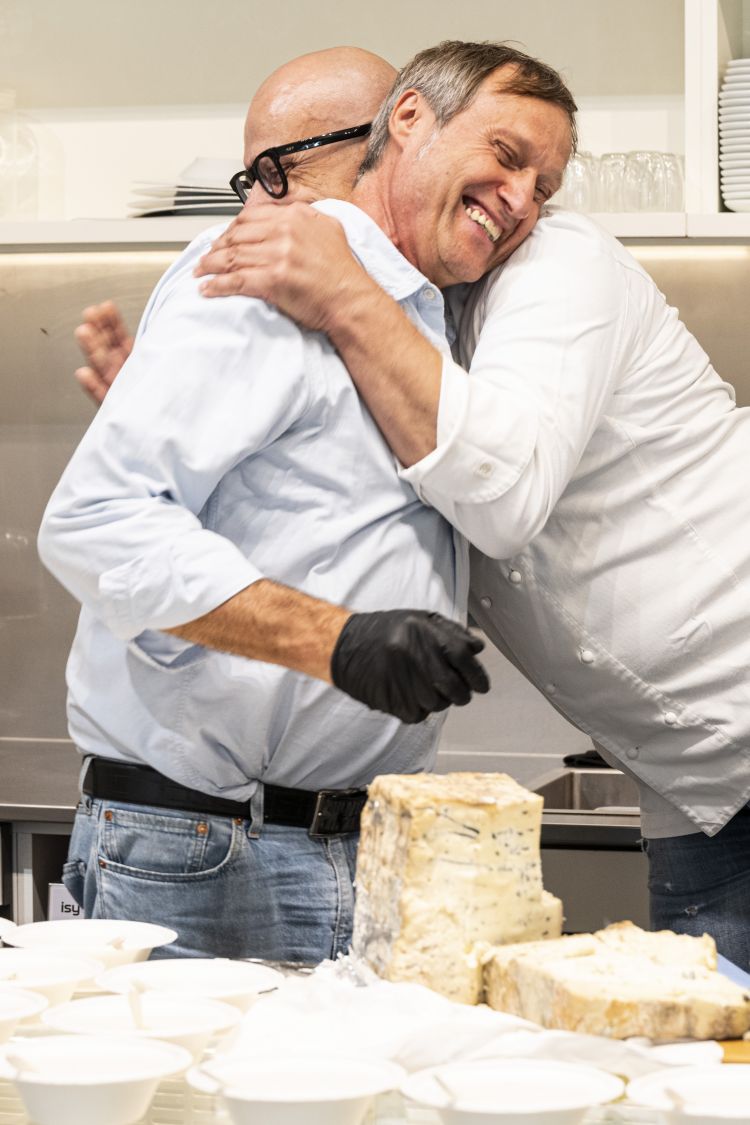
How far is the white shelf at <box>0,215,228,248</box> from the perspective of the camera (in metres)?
2.53

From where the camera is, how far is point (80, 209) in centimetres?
286

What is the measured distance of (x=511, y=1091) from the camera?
82 centimetres

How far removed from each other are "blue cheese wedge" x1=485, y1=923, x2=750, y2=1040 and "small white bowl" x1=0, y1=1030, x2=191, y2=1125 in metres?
0.26

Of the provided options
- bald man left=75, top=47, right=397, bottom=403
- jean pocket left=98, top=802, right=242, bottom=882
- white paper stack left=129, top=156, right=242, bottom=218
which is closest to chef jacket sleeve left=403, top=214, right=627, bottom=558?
bald man left=75, top=47, right=397, bottom=403

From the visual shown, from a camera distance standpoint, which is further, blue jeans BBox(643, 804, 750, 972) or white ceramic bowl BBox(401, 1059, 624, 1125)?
blue jeans BBox(643, 804, 750, 972)

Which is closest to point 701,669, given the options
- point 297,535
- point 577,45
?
point 297,535

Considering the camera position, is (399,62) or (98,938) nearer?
(98,938)

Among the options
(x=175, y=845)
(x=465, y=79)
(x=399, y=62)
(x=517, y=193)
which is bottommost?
(x=175, y=845)

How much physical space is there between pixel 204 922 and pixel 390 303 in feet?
2.03

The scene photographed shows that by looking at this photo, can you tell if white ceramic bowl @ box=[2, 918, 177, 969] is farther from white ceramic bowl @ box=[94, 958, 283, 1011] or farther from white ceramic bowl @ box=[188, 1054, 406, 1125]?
white ceramic bowl @ box=[188, 1054, 406, 1125]

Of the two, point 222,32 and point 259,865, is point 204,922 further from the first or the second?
point 222,32

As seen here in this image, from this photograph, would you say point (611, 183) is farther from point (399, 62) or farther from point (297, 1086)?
point (297, 1086)

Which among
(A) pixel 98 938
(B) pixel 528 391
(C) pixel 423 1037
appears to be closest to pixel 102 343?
(B) pixel 528 391

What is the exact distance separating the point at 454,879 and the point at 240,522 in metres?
0.44
